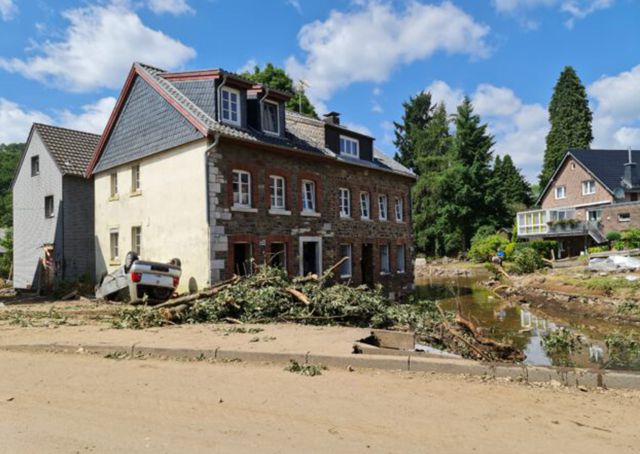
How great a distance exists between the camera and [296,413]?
527 cm

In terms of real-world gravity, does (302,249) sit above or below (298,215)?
below

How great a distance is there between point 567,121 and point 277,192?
48.0 meters

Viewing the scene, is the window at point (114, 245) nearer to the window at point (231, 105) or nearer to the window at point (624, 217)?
the window at point (231, 105)

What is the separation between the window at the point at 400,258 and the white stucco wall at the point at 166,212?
12.2 meters

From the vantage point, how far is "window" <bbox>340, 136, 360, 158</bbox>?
72.3 feet

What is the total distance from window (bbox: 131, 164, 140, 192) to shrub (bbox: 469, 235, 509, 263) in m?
32.1

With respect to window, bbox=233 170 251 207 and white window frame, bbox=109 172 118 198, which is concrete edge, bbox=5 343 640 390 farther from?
white window frame, bbox=109 172 118 198

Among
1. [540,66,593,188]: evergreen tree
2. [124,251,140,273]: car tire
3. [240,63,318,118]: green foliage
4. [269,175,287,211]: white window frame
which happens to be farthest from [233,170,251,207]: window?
[540,66,593,188]: evergreen tree

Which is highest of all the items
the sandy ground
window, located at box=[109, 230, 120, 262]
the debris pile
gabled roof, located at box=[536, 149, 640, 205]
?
gabled roof, located at box=[536, 149, 640, 205]

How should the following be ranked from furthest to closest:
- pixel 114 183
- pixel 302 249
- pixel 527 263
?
pixel 527 263 → pixel 114 183 → pixel 302 249

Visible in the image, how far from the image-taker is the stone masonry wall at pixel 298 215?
15852mm

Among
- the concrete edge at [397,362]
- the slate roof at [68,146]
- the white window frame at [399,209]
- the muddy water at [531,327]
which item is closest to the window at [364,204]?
the white window frame at [399,209]

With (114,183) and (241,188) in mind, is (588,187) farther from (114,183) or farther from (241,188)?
(114,183)

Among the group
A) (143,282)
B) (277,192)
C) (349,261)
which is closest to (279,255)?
(277,192)
